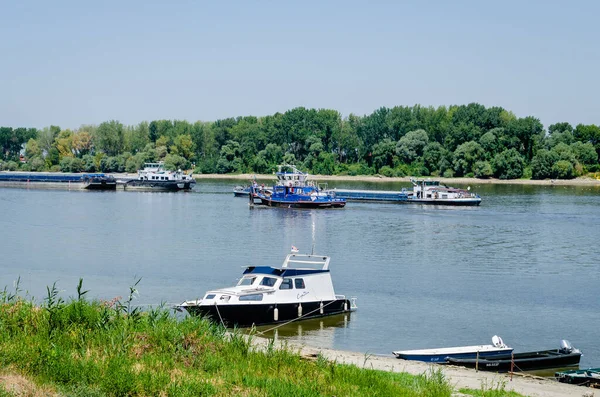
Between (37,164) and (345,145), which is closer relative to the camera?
(345,145)

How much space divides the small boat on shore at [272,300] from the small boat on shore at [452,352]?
617 centimetres

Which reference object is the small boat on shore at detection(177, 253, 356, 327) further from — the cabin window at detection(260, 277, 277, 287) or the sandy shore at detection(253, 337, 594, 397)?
the sandy shore at detection(253, 337, 594, 397)

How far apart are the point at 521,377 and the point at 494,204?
78530mm

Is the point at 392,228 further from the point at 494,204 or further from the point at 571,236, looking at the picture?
the point at 494,204

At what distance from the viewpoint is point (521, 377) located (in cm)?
2286

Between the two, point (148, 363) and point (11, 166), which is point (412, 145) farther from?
point (148, 363)

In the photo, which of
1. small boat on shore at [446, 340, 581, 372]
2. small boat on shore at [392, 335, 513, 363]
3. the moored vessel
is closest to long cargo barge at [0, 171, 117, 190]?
the moored vessel

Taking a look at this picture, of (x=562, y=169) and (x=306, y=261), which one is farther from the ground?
(x=562, y=169)

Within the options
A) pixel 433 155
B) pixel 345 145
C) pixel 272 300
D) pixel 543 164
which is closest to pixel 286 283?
pixel 272 300

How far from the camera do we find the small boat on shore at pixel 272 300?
95.3ft

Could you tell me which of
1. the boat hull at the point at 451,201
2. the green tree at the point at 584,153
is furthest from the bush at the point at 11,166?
the green tree at the point at 584,153

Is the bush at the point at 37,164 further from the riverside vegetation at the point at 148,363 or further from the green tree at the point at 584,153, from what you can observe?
the riverside vegetation at the point at 148,363

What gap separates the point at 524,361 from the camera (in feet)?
80.8

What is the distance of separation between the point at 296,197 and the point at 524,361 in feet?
232
